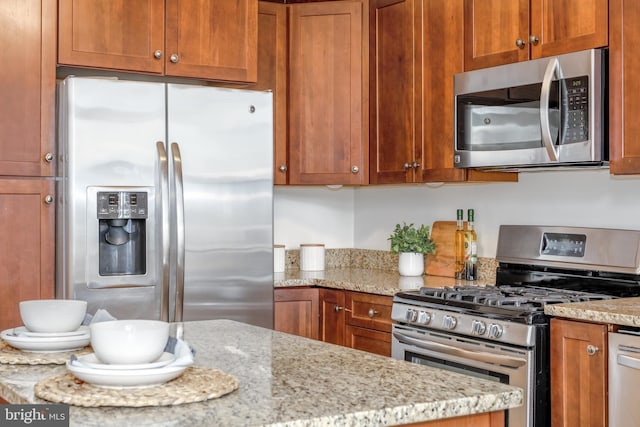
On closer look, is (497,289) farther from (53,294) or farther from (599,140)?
(53,294)

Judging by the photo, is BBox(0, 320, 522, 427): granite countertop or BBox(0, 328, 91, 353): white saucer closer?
BBox(0, 320, 522, 427): granite countertop

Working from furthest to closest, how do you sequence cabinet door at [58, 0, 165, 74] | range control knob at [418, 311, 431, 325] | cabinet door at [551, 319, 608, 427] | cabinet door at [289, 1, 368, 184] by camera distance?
cabinet door at [289, 1, 368, 184] → cabinet door at [58, 0, 165, 74] → range control knob at [418, 311, 431, 325] → cabinet door at [551, 319, 608, 427]

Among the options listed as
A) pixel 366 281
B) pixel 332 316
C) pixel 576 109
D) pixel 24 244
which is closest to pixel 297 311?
pixel 332 316

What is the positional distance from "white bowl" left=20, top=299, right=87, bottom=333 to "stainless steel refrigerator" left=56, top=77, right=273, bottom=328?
5.23 feet

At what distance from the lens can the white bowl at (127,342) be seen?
4.59ft

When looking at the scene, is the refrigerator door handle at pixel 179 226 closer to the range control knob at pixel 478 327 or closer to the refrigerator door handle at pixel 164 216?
the refrigerator door handle at pixel 164 216

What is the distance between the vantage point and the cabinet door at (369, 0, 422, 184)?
3.83 metres

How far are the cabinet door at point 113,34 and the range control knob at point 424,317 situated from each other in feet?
5.05

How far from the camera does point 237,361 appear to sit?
1.71 m

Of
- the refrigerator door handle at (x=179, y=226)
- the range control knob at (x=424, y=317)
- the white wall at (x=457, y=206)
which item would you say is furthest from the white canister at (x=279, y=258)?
the range control knob at (x=424, y=317)

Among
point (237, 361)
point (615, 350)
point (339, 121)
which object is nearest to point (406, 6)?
point (339, 121)

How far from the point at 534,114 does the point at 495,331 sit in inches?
34.1

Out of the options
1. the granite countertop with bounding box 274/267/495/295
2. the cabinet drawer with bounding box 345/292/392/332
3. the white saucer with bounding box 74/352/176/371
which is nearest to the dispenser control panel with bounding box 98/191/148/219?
the granite countertop with bounding box 274/267/495/295

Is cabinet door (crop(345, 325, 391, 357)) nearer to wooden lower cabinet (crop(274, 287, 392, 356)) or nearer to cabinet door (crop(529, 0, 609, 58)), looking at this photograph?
wooden lower cabinet (crop(274, 287, 392, 356))
